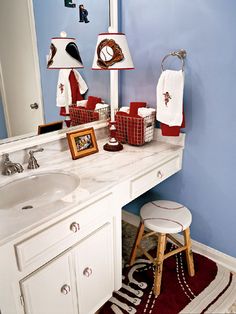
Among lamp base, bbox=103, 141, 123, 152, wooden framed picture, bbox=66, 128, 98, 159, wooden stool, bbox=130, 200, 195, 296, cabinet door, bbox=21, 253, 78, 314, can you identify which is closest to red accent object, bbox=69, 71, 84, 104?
wooden framed picture, bbox=66, 128, 98, 159

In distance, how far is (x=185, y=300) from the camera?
60.9 inches

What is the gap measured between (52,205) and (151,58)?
115cm

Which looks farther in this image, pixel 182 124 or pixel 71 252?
pixel 182 124

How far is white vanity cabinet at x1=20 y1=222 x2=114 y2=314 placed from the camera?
1079mm

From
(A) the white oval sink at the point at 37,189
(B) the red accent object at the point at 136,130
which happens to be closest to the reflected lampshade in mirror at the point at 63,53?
(B) the red accent object at the point at 136,130

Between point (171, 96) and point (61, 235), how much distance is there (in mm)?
990

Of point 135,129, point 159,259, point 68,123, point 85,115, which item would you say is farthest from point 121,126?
point 159,259

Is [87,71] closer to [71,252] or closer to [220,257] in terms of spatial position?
[71,252]

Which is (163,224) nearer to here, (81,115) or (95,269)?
(95,269)

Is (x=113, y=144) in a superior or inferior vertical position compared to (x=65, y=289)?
superior

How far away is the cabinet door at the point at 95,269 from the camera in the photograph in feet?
A: 4.08

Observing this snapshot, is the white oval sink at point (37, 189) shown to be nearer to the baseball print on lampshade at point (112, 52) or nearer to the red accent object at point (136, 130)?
the red accent object at point (136, 130)

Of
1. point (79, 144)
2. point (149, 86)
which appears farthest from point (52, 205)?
point (149, 86)

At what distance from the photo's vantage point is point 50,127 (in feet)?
5.21
